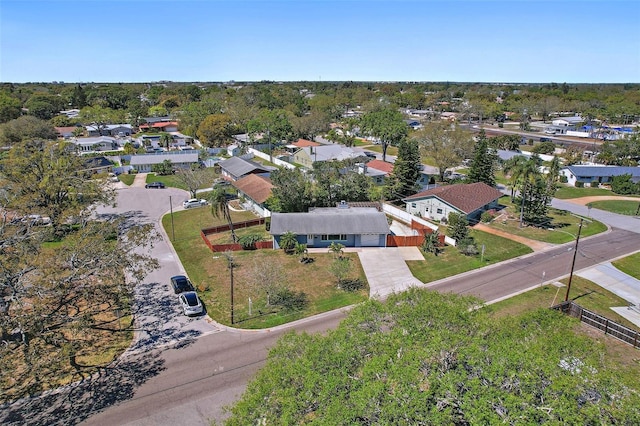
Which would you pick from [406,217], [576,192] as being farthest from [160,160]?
[576,192]

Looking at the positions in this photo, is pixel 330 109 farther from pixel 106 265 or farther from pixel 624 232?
pixel 106 265

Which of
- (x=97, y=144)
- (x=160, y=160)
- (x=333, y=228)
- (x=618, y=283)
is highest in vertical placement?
(x=97, y=144)

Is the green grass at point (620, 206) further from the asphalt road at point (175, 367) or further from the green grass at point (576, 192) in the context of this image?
the asphalt road at point (175, 367)

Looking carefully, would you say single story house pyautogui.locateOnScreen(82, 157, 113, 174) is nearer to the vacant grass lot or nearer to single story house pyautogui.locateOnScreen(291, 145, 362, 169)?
the vacant grass lot

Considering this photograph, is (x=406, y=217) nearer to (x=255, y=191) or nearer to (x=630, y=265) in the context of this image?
(x=255, y=191)

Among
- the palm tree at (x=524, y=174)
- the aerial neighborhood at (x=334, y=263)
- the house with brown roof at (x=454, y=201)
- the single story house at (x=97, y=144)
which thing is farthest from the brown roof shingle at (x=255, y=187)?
the single story house at (x=97, y=144)

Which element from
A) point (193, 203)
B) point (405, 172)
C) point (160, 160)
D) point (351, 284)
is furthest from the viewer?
point (160, 160)

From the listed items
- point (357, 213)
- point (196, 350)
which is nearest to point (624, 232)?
point (357, 213)

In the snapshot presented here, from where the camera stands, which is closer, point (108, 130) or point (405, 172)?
point (405, 172)
